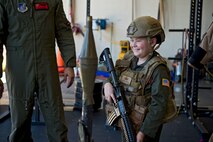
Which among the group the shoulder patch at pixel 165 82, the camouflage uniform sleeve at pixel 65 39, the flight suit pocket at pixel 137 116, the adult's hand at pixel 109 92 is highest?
the camouflage uniform sleeve at pixel 65 39

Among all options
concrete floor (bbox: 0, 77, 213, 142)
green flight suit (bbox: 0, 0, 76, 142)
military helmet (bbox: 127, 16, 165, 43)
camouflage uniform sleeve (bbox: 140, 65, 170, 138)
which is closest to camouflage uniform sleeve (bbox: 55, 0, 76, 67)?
green flight suit (bbox: 0, 0, 76, 142)

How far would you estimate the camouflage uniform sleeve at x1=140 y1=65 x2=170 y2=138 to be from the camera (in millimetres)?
1497

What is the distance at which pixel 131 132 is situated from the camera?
5.04 feet

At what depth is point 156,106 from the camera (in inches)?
59.1

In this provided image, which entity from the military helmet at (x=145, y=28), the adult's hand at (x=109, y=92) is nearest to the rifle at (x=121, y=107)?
the adult's hand at (x=109, y=92)

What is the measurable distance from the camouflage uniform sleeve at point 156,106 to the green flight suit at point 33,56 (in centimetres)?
79

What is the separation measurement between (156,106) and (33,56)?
0.91 metres

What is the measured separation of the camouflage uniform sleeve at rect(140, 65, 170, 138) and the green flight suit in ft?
2.58

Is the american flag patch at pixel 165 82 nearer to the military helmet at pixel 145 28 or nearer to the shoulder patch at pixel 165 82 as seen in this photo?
the shoulder patch at pixel 165 82

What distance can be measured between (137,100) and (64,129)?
76 centimetres

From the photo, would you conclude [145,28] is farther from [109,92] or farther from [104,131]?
[104,131]

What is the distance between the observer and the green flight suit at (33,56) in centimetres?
190

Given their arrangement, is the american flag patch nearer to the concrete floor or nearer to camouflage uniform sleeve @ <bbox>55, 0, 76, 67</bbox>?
camouflage uniform sleeve @ <bbox>55, 0, 76, 67</bbox>

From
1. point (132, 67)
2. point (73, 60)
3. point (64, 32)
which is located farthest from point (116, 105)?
point (64, 32)
